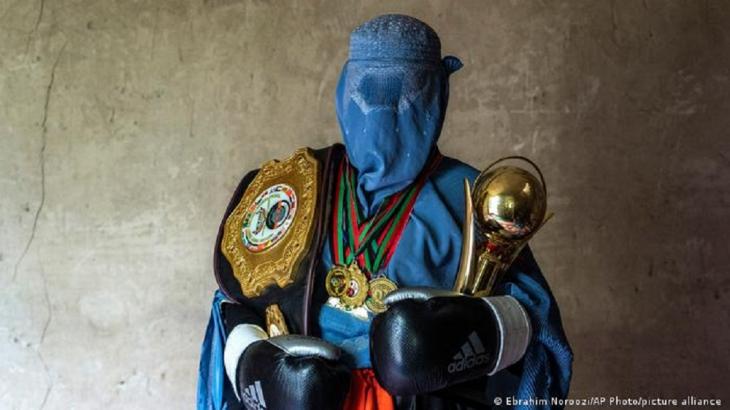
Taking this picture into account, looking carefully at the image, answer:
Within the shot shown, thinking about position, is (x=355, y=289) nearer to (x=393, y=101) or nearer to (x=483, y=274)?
(x=483, y=274)

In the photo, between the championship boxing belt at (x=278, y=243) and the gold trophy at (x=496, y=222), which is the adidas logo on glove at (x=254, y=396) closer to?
the championship boxing belt at (x=278, y=243)

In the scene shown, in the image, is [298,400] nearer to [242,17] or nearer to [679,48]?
[242,17]

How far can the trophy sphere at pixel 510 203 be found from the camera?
1083 mm

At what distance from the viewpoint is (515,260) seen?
1243 millimetres

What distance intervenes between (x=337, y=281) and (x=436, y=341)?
28 cm

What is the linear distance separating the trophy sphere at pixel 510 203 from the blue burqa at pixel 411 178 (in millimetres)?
118

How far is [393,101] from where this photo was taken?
1.20 m

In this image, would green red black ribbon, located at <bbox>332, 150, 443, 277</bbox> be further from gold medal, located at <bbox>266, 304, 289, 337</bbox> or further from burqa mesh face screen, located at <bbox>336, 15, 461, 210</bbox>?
gold medal, located at <bbox>266, 304, 289, 337</bbox>

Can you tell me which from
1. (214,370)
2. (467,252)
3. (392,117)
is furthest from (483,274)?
(214,370)

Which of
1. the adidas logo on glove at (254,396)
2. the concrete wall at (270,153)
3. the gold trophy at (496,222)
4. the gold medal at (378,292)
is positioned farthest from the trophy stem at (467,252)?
the concrete wall at (270,153)

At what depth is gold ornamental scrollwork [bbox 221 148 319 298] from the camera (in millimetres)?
1270

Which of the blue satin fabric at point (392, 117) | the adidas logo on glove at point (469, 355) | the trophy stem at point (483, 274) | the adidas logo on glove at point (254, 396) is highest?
the blue satin fabric at point (392, 117)

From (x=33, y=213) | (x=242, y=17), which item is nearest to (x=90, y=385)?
(x=33, y=213)

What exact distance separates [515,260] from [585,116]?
111cm
